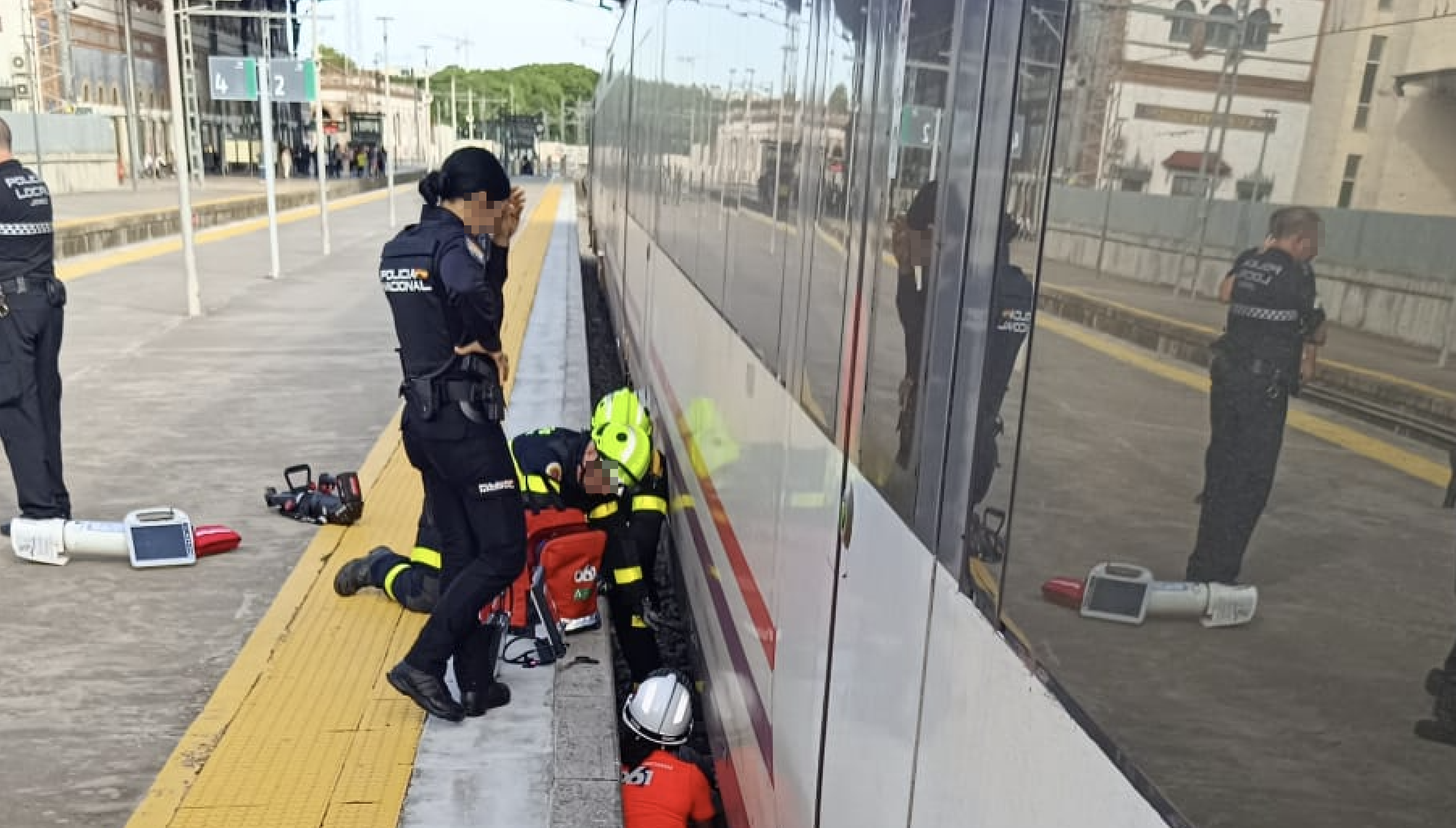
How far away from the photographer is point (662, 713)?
4.29 metres

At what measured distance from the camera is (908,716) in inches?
76.0

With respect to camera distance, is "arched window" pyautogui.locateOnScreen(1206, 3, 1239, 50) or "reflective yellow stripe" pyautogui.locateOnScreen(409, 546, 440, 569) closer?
"arched window" pyautogui.locateOnScreen(1206, 3, 1239, 50)

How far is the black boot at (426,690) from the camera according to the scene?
3949mm

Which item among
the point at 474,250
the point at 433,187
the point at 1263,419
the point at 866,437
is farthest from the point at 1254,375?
the point at 433,187

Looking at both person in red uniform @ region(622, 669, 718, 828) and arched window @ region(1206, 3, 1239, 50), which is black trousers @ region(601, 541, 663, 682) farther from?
arched window @ region(1206, 3, 1239, 50)

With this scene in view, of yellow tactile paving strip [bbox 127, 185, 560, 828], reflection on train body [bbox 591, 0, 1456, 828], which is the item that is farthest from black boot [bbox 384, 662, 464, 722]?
reflection on train body [bbox 591, 0, 1456, 828]

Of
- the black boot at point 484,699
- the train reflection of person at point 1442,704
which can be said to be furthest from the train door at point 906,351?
the black boot at point 484,699

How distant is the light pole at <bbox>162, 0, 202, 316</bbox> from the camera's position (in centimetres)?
1218

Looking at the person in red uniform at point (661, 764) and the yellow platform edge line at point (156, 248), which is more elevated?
the person in red uniform at point (661, 764)

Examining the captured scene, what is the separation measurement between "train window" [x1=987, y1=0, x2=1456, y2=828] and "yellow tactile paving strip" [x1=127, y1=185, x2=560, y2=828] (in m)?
2.75

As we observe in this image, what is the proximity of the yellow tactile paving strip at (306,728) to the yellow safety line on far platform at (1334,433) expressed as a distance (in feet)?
9.25

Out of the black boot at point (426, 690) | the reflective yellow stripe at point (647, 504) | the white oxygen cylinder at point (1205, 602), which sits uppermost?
the white oxygen cylinder at point (1205, 602)

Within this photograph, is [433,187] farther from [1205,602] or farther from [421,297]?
[1205,602]

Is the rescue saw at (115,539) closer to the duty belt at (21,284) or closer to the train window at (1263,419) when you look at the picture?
the duty belt at (21,284)
